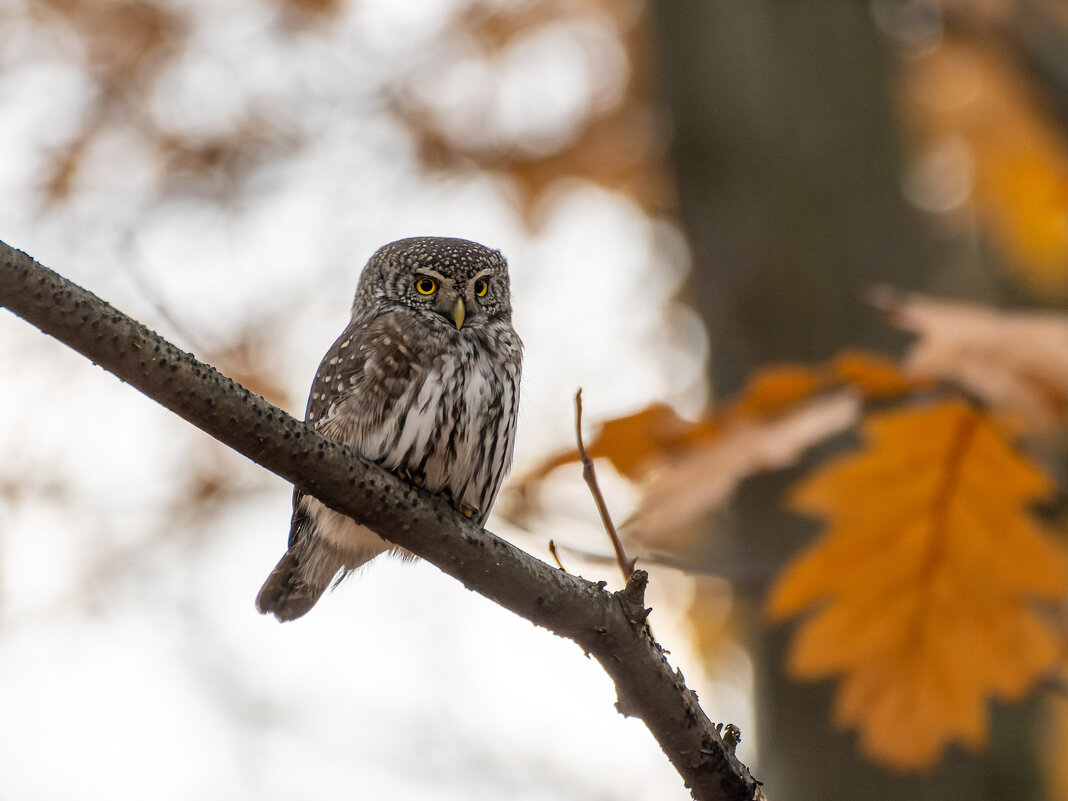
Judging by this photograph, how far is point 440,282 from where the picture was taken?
396cm

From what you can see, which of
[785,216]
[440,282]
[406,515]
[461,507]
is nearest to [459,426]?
[461,507]

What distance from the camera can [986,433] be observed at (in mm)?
3041

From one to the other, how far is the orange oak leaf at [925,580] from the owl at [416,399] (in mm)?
990

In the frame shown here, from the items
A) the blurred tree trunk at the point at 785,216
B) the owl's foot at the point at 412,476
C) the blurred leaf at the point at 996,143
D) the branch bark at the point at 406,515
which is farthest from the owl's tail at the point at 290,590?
the blurred leaf at the point at 996,143

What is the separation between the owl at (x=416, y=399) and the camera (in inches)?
131

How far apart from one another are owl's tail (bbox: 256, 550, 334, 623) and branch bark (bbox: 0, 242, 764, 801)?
1433 millimetres

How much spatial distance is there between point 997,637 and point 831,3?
11.2 ft

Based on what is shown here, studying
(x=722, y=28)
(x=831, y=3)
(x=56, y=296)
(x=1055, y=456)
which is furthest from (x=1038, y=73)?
(x=56, y=296)

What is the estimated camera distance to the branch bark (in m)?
2.00

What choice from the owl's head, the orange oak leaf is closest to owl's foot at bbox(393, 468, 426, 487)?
the owl's head

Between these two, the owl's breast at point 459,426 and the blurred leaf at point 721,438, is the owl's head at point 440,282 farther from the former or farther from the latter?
the blurred leaf at point 721,438

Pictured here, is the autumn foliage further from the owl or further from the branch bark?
the branch bark

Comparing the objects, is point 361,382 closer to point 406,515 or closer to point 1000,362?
point 406,515

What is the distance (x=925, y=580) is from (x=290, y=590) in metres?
2.02
